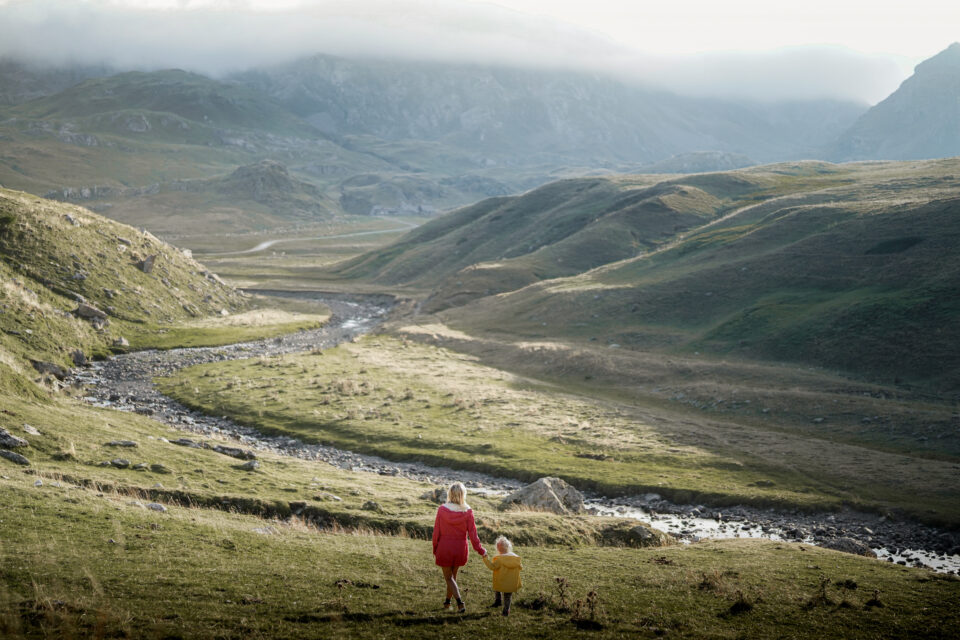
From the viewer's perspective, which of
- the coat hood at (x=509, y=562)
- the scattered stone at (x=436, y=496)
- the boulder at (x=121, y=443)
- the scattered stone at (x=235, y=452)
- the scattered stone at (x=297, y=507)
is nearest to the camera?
the coat hood at (x=509, y=562)

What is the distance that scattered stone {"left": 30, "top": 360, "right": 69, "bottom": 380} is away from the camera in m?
61.1

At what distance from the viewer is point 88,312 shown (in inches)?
3103

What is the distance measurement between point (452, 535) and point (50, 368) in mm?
59545

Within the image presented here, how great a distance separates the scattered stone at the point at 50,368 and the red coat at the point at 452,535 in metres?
57.4

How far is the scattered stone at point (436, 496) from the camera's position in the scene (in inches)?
1454

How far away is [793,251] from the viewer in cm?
10769

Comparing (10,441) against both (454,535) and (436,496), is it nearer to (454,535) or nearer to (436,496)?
(436,496)

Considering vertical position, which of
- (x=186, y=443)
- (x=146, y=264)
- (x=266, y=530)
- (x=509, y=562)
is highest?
(x=146, y=264)

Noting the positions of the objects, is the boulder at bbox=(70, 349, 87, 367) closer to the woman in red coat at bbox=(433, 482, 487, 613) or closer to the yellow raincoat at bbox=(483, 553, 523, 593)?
the woman in red coat at bbox=(433, 482, 487, 613)

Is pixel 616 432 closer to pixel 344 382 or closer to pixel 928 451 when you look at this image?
pixel 928 451

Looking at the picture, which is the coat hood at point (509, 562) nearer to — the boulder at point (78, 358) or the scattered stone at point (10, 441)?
the scattered stone at point (10, 441)

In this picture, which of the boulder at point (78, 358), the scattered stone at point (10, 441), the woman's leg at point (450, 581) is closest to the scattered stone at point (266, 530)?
the woman's leg at point (450, 581)

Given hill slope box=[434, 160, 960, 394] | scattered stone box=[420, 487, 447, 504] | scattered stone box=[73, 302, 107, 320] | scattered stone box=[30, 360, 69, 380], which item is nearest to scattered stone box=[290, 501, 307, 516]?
scattered stone box=[420, 487, 447, 504]

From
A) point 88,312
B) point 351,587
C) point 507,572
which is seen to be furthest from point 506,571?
point 88,312
